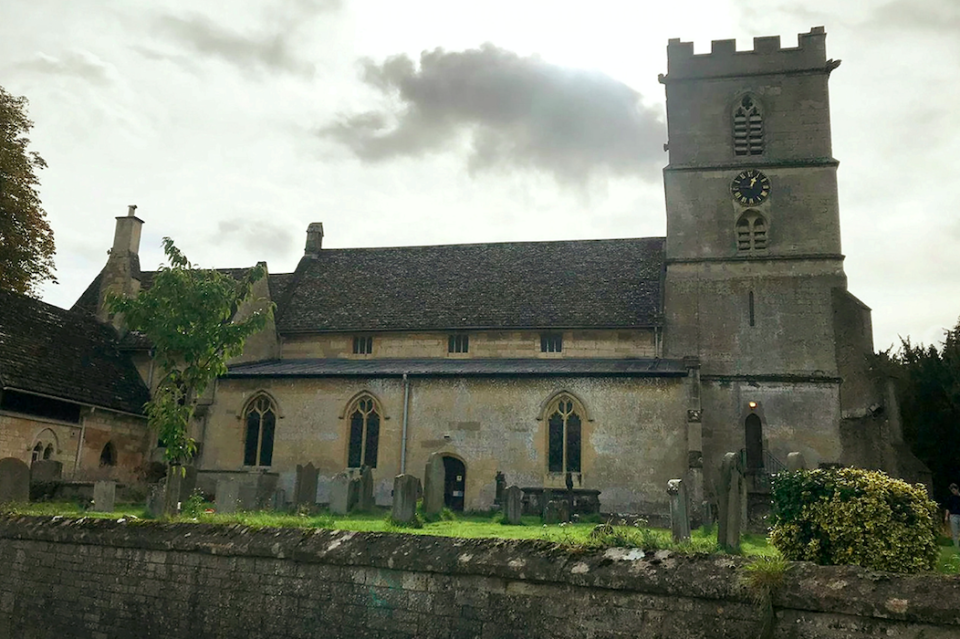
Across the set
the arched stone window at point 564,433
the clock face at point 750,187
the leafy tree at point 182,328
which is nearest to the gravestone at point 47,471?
the leafy tree at point 182,328

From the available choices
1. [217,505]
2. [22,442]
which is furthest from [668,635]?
[22,442]

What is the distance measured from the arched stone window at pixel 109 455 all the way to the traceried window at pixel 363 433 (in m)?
8.26

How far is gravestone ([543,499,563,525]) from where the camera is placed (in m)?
19.1

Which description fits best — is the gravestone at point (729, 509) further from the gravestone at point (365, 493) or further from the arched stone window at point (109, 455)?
the arched stone window at point (109, 455)

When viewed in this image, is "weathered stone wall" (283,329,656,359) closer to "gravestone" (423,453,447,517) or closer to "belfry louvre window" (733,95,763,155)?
"belfry louvre window" (733,95,763,155)

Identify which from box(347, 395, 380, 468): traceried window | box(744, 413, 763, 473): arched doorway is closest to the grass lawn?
box(347, 395, 380, 468): traceried window

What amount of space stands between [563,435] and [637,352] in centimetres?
481

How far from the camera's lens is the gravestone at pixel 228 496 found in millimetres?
17344

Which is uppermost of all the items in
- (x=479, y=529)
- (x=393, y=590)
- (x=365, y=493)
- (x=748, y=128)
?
(x=748, y=128)

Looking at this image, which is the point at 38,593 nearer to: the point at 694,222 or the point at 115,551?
the point at 115,551

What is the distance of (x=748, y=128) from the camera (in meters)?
28.4

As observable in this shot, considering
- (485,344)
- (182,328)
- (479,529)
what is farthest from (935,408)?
(182,328)

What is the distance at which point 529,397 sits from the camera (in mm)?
24875

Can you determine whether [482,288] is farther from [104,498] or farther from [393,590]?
[393,590]
